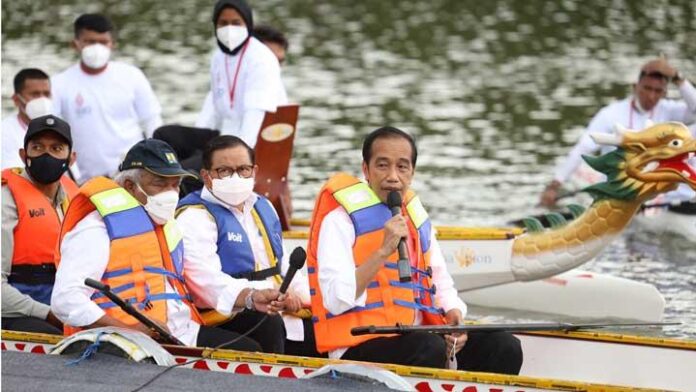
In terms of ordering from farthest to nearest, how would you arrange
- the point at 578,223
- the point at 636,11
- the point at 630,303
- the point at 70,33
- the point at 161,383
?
the point at 636,11
the point at 70,33
the point at 630,303
the point at 578,223
the point at 161,383

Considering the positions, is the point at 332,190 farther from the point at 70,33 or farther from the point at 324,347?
the point at 70,33

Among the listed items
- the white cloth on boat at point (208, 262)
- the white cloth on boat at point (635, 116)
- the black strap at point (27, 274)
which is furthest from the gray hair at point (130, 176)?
the white cloth on boat at point (635, 116)

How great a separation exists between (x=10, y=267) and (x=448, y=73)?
14.3 meters

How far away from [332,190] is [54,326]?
5.74 feet

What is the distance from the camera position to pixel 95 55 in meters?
11.7

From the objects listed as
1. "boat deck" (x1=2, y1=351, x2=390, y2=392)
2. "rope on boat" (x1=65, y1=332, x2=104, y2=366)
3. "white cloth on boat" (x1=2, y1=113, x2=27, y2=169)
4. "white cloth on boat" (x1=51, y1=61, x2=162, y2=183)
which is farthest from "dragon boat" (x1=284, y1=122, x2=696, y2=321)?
"rope on boat" (x1=65, y1=332, x2=104, y2=366)

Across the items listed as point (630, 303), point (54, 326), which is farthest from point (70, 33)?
point (54, 326)

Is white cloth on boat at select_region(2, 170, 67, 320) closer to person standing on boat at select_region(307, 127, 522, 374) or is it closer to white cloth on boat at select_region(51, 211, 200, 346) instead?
white cloth on boat at select_region(51, 211, 200, 346)

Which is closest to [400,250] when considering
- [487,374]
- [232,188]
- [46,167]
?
[487,374]

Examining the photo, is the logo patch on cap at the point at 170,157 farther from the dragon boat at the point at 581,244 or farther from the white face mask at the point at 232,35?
the white face mask at the point at 232,35

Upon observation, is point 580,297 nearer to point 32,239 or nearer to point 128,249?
point 32,239

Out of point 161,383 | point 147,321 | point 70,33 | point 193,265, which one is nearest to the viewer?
point 161,383

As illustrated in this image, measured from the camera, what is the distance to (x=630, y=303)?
11.2 metres

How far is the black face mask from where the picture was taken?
808cm
